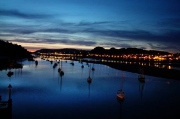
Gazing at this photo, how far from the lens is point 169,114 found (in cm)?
2756

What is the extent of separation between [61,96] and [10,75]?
3038cm

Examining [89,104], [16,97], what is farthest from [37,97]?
[89,104]

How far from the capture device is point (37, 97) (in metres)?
34.9

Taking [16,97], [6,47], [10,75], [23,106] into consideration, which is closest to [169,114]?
[23,106]

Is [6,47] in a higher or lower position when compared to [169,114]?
higher

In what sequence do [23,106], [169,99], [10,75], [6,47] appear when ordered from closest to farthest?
[23,106], [169,99], [10,75], [6,47]

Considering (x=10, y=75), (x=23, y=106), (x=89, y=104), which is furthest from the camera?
(x=10, y=75)

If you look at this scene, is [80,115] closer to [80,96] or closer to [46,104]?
[46,104]

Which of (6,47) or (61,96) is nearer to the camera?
(61,96)

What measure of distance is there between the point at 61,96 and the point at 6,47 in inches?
5068

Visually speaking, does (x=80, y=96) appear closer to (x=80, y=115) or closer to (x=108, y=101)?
(x=108, y=101)

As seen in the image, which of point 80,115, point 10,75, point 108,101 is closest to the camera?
point 80,115

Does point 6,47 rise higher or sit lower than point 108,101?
higher

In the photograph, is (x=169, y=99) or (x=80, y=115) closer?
(x=80, y=115)
